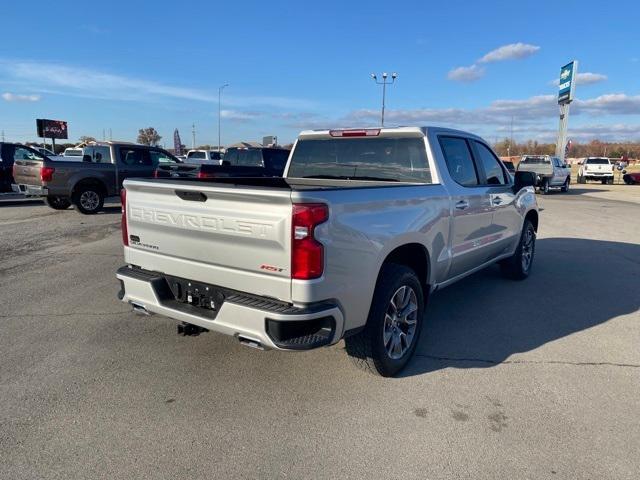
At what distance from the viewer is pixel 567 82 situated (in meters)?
35.7

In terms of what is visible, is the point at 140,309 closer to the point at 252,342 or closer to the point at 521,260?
the point at 252,342

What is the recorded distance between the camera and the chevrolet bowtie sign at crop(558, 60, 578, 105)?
114 feet

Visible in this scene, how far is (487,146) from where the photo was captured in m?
5.71

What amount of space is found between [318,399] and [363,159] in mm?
2433

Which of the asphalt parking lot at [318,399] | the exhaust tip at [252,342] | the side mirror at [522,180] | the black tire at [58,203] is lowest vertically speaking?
the asphalt parking lot at [318,399]

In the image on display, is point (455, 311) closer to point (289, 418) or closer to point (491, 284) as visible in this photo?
point (491, 284)

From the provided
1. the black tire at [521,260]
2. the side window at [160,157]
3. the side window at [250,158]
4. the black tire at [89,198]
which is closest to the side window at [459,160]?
the black tire at [521,260]

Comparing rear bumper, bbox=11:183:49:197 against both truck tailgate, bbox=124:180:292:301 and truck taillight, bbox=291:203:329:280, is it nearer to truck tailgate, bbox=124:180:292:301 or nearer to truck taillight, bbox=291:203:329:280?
truck tailgate, bbox=124:180:292:301

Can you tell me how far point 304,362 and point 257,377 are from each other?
449 millimetres

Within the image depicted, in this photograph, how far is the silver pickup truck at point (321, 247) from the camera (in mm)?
2893

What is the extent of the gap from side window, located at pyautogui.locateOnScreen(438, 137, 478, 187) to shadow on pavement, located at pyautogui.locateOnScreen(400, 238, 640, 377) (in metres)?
1.43

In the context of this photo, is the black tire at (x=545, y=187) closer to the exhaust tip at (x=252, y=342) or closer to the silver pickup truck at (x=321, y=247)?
the silver pickup truck at (x=321, y=247)

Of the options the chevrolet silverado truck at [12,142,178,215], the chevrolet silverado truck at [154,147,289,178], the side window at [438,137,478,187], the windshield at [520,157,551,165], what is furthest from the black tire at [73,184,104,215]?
the windshield at [520,157,551,165]

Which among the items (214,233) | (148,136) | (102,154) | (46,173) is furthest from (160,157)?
(148,136)
